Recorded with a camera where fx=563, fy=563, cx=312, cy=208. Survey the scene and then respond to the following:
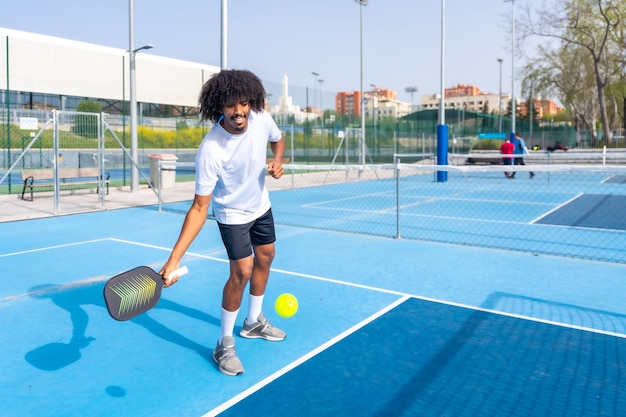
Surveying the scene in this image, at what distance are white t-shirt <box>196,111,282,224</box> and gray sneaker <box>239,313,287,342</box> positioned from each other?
38.9 inches

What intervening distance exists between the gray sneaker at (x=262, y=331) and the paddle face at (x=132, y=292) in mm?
1292

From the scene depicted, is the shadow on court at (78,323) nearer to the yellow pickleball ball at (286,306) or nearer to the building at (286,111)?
the yellow pickleball ball at (286,306)

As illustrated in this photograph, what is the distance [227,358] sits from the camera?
389cm

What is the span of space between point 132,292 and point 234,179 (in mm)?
1063

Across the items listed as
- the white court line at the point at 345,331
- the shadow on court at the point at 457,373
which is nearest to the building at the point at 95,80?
the white court line at the point at 345,331

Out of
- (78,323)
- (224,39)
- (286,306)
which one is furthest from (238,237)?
(224,39)

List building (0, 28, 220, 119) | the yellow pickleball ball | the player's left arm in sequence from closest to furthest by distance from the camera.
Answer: the player's left arm < the yellow pickleball ball < building (0, 28, 220, 119)

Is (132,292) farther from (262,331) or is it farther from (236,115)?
(262,331)

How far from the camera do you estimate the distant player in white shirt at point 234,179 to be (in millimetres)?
3697

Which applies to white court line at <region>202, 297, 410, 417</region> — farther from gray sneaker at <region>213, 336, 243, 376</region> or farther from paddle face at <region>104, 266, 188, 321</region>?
paddle face at <region>104, 266, 188, 321</region>

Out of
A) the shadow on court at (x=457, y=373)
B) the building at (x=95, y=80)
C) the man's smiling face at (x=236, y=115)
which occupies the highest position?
the building at (x=95, y=80)

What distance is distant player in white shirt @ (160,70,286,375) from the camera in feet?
12.1

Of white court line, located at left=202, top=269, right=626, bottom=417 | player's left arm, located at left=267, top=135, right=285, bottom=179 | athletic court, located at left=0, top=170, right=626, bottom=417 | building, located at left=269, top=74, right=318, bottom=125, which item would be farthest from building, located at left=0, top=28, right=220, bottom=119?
player's left arm, located at left=267, top=135, right=285, bottom=179

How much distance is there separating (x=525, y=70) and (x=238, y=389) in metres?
49.1
